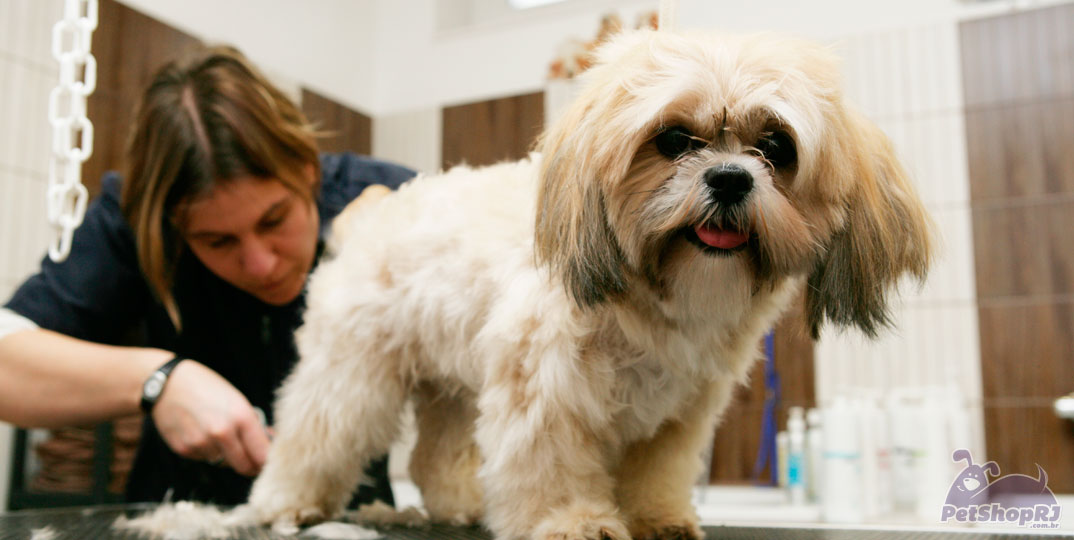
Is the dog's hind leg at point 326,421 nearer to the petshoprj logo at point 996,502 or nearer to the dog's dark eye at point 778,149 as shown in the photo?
the dog's dark eye at point 778,149

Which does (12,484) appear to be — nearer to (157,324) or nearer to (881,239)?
(157,324)

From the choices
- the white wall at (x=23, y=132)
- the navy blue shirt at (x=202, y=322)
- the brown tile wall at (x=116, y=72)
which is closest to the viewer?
the navy blue shirt at (x=202, y=322)

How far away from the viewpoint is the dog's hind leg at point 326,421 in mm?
1318

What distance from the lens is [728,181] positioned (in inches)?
33.0

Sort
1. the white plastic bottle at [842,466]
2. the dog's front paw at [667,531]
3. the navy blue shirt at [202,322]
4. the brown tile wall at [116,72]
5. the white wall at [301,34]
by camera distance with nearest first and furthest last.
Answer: the dog's front paw at [667,531] → the navy blue shirt at [202,322] → the white plastic bottle at [842,466] → the brown tile wall at [116,72] → the white wall at [301,34]

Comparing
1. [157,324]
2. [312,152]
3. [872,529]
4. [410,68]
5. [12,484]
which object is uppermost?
[410,68]

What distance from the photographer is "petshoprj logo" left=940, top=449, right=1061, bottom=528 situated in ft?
3.34

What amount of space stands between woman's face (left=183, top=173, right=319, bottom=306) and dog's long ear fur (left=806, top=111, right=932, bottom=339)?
1045mm

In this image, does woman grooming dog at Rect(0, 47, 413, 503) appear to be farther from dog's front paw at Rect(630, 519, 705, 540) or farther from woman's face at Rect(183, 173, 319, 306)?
dog's front paw at Rect(630, 519, 705, 540)

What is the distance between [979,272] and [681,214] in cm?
337

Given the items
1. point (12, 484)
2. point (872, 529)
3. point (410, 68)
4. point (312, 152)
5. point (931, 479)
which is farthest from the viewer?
point (410, 68)

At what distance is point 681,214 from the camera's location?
2.84 ft

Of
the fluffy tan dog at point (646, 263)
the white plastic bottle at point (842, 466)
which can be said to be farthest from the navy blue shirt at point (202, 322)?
the white plastic bottle at point (842, 466)

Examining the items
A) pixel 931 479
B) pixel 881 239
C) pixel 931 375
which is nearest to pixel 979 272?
pixel 931 375
